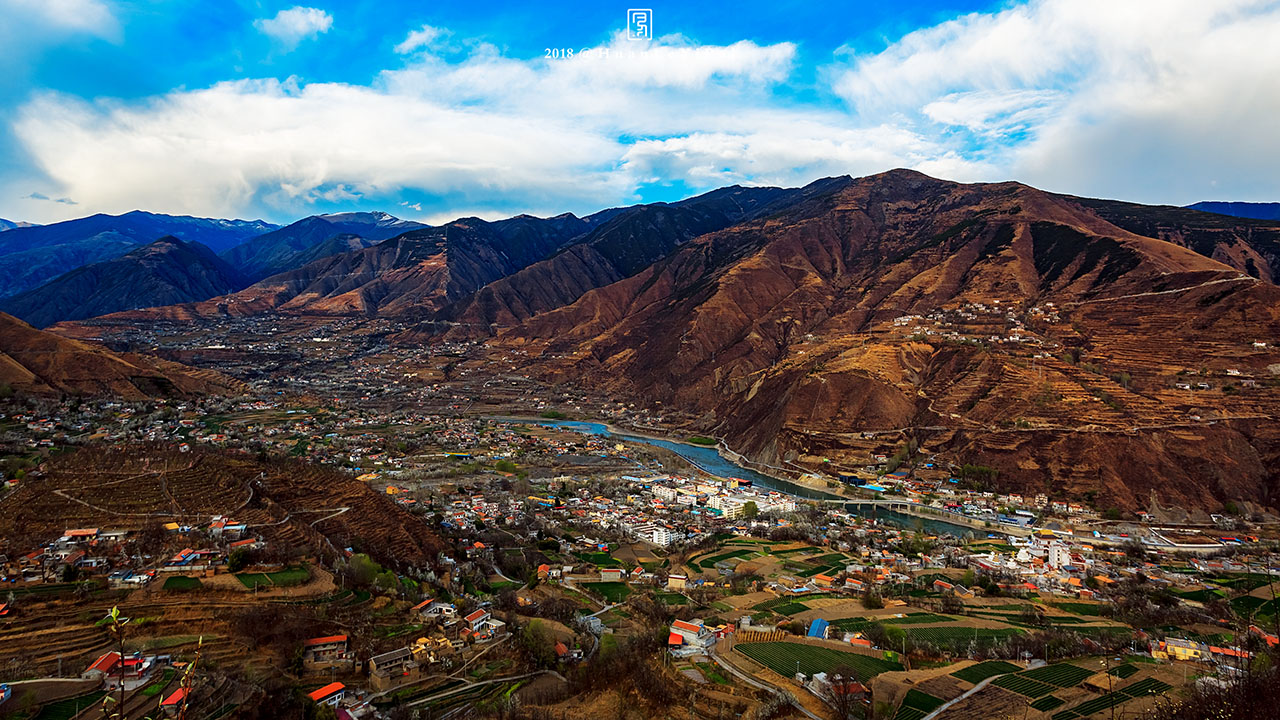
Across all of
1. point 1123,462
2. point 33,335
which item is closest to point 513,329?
point 33,335

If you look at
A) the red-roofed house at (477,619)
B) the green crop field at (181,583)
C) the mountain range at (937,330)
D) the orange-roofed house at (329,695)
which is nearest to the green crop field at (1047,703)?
the red-roofed house at (477,619)

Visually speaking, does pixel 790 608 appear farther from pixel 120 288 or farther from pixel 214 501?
pixel 120 288

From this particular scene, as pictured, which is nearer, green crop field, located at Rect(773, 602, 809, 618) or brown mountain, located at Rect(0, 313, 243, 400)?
green crop field, located at Rect(773, 602, 809, 618)

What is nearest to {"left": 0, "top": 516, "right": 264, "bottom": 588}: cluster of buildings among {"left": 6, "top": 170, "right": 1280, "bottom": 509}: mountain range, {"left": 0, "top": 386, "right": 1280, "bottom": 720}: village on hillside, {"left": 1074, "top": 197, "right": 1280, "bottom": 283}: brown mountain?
{"left": 0, "top": 386, "right": 1280, "bottom": 720}: village on hillside

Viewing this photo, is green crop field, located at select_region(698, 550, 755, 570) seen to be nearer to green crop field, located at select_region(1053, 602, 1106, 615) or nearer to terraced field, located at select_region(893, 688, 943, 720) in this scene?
green crop field, located at select_region(1053, 602, 1106, 615)

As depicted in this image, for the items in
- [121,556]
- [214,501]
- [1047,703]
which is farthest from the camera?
[214,501]

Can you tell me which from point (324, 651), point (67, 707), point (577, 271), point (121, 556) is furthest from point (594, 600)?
point (577, 271)

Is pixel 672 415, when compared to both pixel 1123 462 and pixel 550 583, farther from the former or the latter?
pixel 550 583
